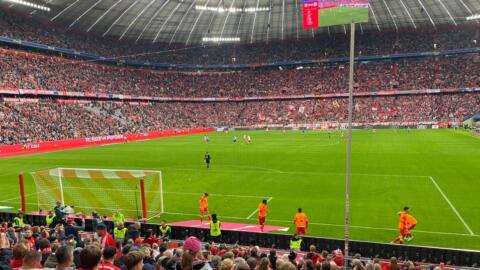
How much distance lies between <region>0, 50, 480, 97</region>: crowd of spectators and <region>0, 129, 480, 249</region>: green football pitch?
28926 mm

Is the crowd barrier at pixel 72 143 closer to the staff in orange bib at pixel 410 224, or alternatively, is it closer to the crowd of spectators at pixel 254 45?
the crowd of spectators at pixel 254 45

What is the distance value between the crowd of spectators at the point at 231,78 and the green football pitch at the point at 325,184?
1139 inches

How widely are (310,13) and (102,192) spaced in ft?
59.0

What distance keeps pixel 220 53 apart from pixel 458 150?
7824 cm

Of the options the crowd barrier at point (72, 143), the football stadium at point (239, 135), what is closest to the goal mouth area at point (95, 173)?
the football stadium at point (239, 135)

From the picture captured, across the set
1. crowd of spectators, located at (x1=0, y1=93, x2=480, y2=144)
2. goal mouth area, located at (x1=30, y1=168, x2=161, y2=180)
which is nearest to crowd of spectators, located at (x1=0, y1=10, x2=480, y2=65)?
crowd of spectators, located at (x1=0, y1=93, x2=480, y2=144)

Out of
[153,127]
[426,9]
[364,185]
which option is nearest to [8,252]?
[364,185]

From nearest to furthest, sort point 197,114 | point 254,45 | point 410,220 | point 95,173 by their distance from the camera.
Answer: point 410,220
point 95,173
point 197,114
point 254,45

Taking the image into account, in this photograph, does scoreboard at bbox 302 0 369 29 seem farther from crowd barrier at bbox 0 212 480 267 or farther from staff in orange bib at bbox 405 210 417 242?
staff in orange bib at bbox 405 210 417 242

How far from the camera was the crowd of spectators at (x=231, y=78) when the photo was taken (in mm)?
65188

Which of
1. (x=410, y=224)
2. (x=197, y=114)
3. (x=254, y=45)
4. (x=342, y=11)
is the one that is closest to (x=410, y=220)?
(x=410, y=224)

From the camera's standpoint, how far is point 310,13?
40.0ft

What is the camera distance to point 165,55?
101 m

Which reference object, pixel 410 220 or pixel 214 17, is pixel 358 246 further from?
pixel 214 17
